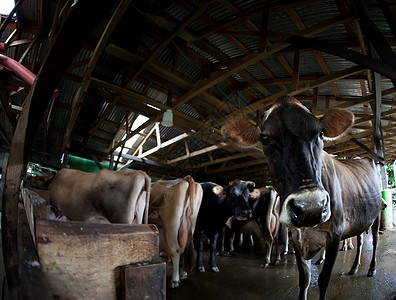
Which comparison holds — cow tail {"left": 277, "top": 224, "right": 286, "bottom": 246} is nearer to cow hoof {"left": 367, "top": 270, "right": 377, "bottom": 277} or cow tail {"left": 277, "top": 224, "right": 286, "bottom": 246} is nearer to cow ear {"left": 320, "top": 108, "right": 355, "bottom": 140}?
cow hoof {"left": 367, "top": 270, "right": 377, "bottom": 277}

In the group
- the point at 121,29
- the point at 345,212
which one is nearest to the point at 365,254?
the point at 345,212

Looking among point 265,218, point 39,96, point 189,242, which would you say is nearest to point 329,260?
point 189,242

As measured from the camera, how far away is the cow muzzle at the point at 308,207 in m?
1.55

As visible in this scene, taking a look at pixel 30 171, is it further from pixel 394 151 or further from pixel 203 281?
pixel 394 151

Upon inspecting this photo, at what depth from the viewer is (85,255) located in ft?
2.40

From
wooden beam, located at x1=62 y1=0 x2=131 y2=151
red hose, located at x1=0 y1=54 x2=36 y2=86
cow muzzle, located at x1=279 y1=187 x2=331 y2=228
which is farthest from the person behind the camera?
wooden beam, located at x1=62 y1=0 x2=131 y2=151

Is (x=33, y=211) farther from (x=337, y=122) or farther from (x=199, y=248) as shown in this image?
(x=199, y=248)

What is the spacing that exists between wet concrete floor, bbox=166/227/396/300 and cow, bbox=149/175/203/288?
0.47 meters

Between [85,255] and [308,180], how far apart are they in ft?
5.16

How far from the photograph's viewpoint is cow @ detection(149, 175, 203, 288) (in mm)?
3965

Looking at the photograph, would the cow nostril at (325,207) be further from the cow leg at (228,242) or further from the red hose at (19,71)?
the cow leg at (228,242)

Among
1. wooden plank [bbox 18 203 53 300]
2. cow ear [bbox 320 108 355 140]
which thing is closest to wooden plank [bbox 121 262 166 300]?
wooden plank [bbox 18 203 53 300]

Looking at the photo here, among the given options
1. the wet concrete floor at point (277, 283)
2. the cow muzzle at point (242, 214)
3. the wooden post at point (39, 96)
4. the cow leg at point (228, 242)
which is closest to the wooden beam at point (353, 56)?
the wet concrete floor at point (277, 283)

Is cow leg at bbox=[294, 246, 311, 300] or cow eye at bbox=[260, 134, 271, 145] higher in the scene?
cow eye at bbox=[260, 134, 271, 145]
